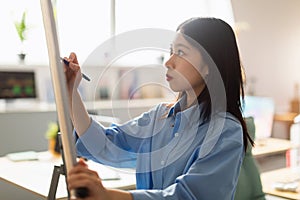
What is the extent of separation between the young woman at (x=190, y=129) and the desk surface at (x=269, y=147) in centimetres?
167

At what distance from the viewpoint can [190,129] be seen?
0.99 m

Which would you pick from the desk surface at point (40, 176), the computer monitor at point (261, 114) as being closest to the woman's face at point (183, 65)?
the desk surface at point (40, 176)

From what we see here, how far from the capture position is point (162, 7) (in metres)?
4.08

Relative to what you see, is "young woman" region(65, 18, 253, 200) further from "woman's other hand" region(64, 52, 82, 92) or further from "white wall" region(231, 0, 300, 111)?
"white wall" region(231, 0, 300, 111)

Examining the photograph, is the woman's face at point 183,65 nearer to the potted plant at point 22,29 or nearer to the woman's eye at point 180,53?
the woman's eye at point 180,53

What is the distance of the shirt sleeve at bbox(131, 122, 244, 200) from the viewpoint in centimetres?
83

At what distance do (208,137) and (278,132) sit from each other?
476cm

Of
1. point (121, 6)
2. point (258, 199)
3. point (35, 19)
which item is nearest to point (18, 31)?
point (35, 19)

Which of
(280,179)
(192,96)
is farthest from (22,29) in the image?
(192,96)

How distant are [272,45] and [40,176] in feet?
14.1

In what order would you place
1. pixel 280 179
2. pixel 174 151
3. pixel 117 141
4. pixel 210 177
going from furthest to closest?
pixel 280 179 < pixel 117 141 < pixel 174 151 < pixel 210 177

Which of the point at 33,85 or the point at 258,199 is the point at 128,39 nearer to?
the point at 258,199

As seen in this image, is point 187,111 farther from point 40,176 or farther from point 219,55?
point 40,176

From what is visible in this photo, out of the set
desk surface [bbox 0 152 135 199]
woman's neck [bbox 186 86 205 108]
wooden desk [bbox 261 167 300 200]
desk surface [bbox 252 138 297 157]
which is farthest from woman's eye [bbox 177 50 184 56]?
desk surface [bbox 252 138 297 157]
